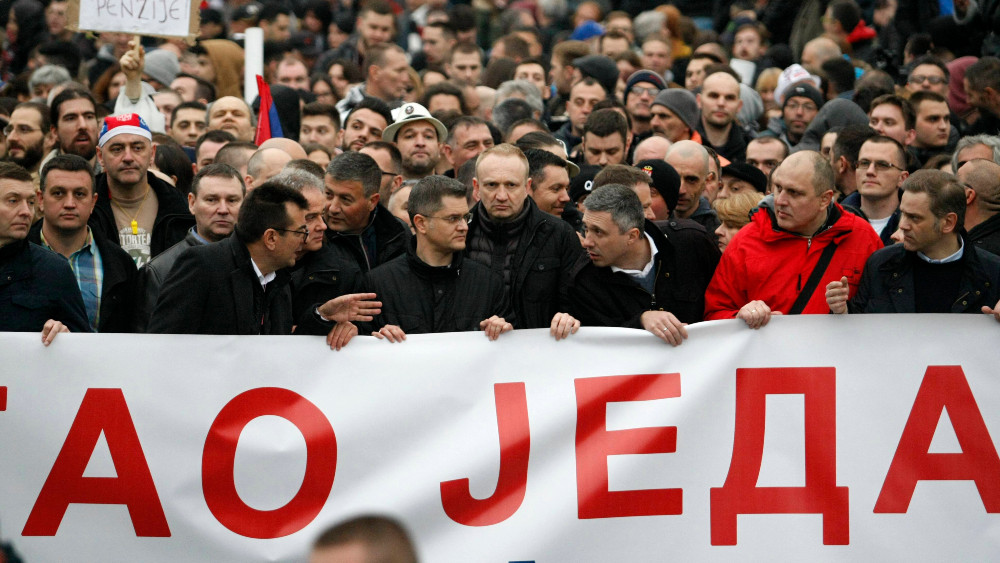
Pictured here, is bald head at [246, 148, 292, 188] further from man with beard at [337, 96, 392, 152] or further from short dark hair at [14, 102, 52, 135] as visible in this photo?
short dark hair at [14, 102, 52, 135]

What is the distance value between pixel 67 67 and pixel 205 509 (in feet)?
29.5

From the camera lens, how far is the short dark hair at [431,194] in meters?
6.25

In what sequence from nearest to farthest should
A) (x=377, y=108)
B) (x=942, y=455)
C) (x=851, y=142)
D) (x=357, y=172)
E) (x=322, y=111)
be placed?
1. (x=942, y=455)
2. (x=357, y=172)
3. (x=851, y=142)
4. (x=377, y=108)
5. (x=322, y=111)

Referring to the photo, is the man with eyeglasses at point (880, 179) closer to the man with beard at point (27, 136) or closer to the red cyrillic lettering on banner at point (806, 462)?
the red cyrillic lettering on banner at point (806, 462)

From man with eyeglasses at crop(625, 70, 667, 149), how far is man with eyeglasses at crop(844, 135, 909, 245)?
3.15 metres

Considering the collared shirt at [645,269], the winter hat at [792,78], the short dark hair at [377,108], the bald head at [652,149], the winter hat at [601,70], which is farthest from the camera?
the winter hat at [601,70]

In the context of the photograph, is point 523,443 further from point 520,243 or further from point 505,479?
point 520,243

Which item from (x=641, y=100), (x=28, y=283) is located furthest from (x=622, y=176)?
(x=641, y=100)

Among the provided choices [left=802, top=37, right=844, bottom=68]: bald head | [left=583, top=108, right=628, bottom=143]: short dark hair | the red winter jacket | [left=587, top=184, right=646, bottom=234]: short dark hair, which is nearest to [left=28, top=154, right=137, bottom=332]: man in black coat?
[left=587, top=184, right=646, bottom=234]: short dark hair

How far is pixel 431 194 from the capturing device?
20.6 ft

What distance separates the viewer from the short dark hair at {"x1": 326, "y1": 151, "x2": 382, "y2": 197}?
702 cm

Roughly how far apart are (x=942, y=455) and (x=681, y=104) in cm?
468

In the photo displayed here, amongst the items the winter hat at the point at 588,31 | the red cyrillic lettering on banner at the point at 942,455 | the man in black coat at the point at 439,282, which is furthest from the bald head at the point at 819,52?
the man in black coat at the point at 439,282

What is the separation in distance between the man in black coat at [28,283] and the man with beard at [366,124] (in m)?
3.34
